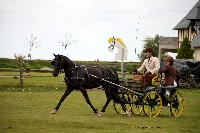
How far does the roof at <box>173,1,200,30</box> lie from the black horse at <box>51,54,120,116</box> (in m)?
60.8

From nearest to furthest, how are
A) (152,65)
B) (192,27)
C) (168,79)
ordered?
(168,79) < (152,65) < (192,27)

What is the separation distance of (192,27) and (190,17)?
1685 mm

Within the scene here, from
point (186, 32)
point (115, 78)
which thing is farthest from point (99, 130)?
point (186, 32)

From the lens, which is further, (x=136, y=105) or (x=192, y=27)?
(x=192, y=27)

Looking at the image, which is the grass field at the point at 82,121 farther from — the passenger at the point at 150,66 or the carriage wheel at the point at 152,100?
the passenger at the point at 150,66

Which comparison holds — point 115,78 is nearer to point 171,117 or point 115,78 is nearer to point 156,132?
point 171,117

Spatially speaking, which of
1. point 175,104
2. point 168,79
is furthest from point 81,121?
point 168,79

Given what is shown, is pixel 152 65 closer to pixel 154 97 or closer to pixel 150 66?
pixel 150 66

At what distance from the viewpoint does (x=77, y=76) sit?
21.3 metres

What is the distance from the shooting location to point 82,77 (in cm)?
2138

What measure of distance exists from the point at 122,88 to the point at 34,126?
5463mm

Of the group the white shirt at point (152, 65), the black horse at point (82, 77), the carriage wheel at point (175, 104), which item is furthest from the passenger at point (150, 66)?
the black horse at point (82, 77)

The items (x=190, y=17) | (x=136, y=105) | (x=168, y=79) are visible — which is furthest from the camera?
(x=190, y=17)

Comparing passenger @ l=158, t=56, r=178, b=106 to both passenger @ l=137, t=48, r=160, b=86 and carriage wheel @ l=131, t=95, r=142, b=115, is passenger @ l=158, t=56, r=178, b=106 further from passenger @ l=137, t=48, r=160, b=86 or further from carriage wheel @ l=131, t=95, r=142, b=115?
carriage wheel @ l=131, t=95, r=142, b=115
